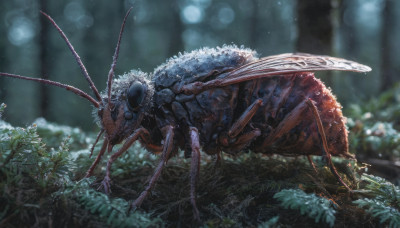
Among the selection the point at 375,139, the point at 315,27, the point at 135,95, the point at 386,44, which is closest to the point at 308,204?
the point at 135,95

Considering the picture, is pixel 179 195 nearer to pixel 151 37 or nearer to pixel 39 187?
pixel 39 187

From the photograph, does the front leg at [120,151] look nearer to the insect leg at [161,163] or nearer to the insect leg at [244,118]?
the insect leg at [161,163]

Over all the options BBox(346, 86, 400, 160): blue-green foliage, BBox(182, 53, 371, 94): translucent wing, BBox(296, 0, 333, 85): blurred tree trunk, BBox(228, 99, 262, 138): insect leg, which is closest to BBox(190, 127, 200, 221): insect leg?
BBox(228, 99, 262, 138): insect leg

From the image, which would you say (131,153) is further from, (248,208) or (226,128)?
(248,208)

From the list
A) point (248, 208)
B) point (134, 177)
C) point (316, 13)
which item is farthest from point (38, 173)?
point (316, 13)

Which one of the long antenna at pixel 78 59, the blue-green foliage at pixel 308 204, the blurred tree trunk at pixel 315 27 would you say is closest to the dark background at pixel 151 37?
the blurred tree trunk at pixel 315 27
